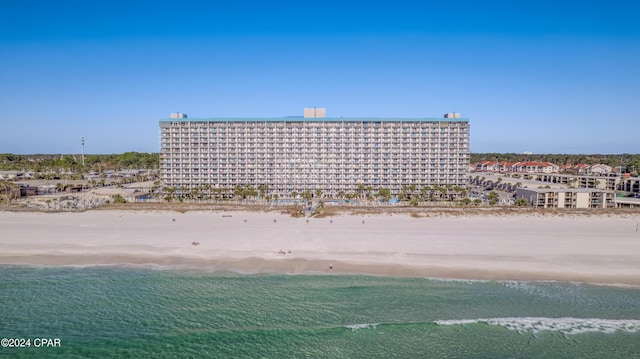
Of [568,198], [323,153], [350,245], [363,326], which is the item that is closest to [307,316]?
[363,326]

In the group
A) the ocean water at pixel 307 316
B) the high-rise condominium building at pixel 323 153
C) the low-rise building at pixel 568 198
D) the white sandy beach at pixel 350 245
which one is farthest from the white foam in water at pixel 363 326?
the high-rise condominium building at pixel 323 153

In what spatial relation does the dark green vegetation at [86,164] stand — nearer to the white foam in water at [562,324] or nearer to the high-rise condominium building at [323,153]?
the high-rise condominium building at [323,153]

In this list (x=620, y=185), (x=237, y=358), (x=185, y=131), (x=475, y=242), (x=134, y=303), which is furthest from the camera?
(x=620, y=185)

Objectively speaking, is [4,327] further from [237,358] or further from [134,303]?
[237,358]

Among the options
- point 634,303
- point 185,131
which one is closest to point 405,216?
point 634,303

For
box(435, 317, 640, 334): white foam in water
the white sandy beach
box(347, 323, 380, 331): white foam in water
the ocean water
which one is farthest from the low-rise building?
box(347, 323, 380, 331): white foam in water

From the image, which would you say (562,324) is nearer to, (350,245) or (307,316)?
(307,316)
